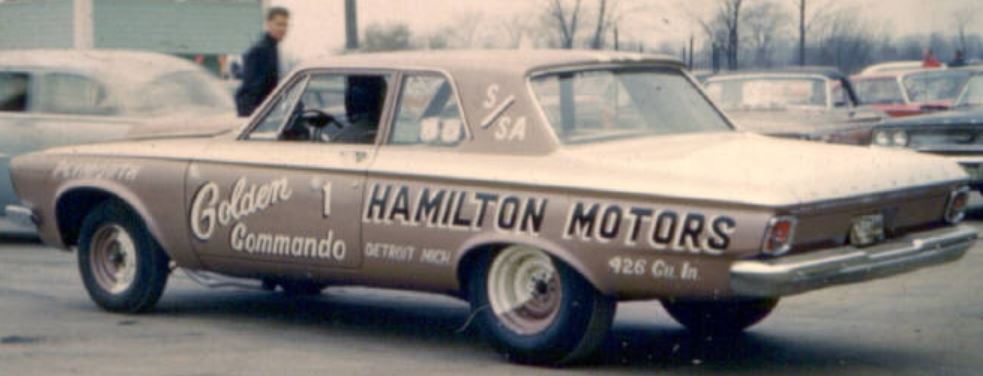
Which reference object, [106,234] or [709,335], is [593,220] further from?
[106,234]

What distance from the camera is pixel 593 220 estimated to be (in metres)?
7.16

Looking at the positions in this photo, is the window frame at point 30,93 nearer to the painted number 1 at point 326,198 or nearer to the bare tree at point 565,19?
the bare tree at point 565,19

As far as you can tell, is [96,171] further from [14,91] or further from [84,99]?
[14,91]

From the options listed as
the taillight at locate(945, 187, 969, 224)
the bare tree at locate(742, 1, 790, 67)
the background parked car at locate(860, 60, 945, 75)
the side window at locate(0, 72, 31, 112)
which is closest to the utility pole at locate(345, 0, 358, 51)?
the bare tree at locate(742, 1, 790, 67)

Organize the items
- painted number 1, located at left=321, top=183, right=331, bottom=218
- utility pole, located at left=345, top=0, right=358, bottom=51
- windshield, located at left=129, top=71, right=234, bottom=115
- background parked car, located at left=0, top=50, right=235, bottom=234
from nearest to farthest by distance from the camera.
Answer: painted number 1, located at left=321, top=183, right=331, bottom=218, background parked car, located at left=0, top=50, right=235, bottom=234, windshield, located at left=129, top=71, right=234, bottom=115, utility pole, located at left=345, top=0, right=358, bottom=51

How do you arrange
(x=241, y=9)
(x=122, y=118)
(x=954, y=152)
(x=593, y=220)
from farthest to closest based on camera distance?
(x=241, y=9) → (x=954, y=152) → (x=122, y=118) → (x=593, y=220)

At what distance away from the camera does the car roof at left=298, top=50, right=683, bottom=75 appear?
7.98m

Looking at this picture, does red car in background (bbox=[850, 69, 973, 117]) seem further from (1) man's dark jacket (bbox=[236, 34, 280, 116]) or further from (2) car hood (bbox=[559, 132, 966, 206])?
(2) car hood (bbox=[559, 132, 966, 206])

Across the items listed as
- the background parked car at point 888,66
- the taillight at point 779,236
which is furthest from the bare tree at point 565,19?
the background parked car at point 888,66

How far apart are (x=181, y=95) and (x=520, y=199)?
6.60 metres

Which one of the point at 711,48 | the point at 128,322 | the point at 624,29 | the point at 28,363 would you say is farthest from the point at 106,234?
the point at 711,48

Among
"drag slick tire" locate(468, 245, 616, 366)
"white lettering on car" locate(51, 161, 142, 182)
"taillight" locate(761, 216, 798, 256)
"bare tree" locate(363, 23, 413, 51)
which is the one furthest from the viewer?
"bare tree" locate(363, 23, 413, 51)

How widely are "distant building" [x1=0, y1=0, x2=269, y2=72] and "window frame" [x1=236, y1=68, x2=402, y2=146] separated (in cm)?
2272

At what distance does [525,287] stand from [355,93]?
1.58m
